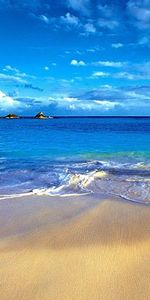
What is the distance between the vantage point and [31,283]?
4434 millimetres

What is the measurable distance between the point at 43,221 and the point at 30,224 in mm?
326

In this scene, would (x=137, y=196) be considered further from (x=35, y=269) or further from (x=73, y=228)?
(x=35, y=269)

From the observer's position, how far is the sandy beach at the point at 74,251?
14.1ft

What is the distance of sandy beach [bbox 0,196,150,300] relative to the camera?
14.1 ft

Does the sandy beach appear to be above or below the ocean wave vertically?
above

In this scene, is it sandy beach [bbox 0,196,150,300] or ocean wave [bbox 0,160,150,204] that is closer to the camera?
sandy beach [bbox 0,196,150,300]

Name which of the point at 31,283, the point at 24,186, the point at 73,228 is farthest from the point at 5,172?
the point at 31,283

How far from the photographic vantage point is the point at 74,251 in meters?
5.42

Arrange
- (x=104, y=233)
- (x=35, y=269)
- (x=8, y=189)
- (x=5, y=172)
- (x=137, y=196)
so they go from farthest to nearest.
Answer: (x=5, y=172) → (x=8, y=189) → (x=137, y=196) → (x=104, y=233) → (x=35, y=269)

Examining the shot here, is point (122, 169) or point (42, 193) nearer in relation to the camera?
point (42, 193)

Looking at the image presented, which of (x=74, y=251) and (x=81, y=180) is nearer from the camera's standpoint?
(x=74, y=251)

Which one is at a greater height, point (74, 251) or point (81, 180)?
point (74, 251)

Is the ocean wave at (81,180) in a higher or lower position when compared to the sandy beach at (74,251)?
lower

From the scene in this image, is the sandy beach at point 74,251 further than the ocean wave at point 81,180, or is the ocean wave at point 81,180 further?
the ocean wave at point 81,180
